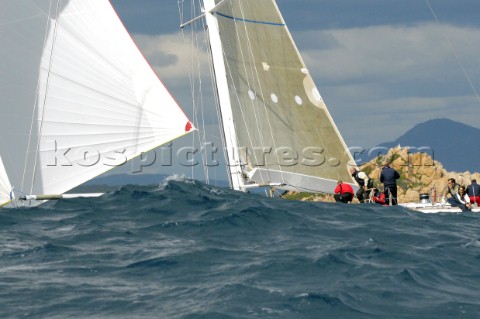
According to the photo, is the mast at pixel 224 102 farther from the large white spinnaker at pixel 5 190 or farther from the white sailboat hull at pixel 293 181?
the large white spinnaker at pixel 5 190

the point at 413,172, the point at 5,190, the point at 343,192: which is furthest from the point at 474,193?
the point at 413,172

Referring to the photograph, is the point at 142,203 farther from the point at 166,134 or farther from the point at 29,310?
the point at 29,310

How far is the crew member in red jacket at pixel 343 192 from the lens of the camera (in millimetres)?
26062

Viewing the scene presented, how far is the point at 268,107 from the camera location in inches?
1087

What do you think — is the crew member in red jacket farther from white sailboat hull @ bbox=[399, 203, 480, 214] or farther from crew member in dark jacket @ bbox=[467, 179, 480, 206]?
crew member in dark jacket @ bbox=[467, 179, 480, 206]

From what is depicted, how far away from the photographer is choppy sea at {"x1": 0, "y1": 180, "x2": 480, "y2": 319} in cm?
1186

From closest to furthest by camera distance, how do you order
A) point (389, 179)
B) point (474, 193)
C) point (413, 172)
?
1. point (474, 193)
2. point (389, 179)
3. point (413, 172)

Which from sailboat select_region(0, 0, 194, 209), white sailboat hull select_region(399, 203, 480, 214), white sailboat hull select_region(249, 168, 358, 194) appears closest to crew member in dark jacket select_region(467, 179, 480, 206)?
white sailboat hull select_region(399, 203, 480, 214)

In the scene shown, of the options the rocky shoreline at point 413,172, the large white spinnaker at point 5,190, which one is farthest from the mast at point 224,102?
the rocky shoreline at point 413,172

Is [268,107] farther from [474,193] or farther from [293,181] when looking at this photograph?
[474,193]

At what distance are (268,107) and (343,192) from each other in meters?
3.77

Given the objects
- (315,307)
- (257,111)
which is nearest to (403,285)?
(315,307)

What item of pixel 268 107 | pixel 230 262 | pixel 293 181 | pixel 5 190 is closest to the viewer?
pixel 230 262

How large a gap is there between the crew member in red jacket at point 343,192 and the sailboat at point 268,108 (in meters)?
1.45
